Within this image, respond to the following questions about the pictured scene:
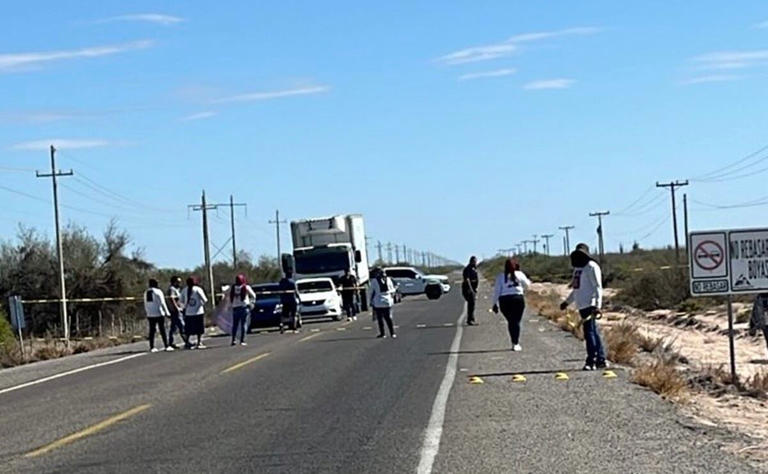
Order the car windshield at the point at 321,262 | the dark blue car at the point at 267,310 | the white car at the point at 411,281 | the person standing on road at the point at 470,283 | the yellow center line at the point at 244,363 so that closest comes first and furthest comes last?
the yellow center line at the point at 244,363 < the person standing on road at the point at 470,283 < the dark blue car at the point at 267,310 < the car windshield at the point at 321,262 < the white car at the point at 411,281

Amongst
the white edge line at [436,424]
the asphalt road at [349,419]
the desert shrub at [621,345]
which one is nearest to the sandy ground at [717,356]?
the asphalt road at [349,419]

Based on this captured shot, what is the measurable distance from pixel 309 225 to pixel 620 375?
119 ft

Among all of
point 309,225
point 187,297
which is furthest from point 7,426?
point 309,225

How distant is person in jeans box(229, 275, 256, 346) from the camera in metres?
32.4

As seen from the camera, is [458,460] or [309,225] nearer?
[458,460]

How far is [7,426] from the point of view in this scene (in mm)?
16781

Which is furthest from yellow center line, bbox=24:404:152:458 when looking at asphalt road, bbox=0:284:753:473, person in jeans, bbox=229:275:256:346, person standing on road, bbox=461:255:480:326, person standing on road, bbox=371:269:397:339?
person standing on road, bbox=461:255:480:326

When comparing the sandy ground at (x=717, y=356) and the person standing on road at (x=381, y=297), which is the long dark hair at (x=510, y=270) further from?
the person standing on road at (x=381, y=297)

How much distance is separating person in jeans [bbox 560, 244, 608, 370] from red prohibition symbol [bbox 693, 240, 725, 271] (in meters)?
1.76

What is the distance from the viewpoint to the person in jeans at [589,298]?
67.9ft

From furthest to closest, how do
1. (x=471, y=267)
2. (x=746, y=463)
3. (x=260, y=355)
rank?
(x=471, y=267) → (x=260, y=355) → (x=746, y=463)

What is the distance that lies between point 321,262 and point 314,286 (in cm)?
669

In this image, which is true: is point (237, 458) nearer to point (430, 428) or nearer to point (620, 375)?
point (430, 428)

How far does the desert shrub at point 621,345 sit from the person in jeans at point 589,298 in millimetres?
1997
